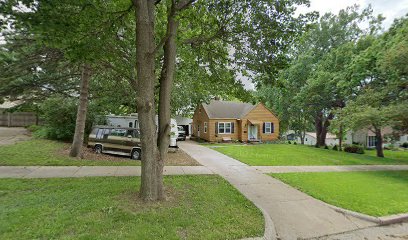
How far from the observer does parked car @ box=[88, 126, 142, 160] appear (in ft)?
40.9

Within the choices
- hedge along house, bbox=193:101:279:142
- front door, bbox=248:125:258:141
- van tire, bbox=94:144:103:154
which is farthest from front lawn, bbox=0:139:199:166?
front door, bbox=248:125:258:141

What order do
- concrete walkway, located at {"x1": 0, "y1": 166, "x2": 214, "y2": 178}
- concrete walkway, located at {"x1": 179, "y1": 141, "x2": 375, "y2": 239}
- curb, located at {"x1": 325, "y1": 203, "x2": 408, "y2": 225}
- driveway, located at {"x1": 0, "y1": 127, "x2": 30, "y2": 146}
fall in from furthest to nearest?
driveway, located at {"x1": 0, "y1": 127, "x2": 30, "y2": 146}
concrete walkway, located at {"x1": 0, "y1": 166, "x2": 214, "y2": 178}
curb, located at {"x1": 325, "y1": 203, "x2": 408, "y2": 225}
concrete walkway, located at {"x1": 179, "y1": 141, "x2": 375, "y2": 239}

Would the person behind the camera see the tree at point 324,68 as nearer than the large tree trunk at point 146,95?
No

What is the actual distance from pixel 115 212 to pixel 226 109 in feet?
78.5

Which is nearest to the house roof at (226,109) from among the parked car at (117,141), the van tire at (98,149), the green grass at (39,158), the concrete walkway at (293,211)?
the parked car at (117,141)

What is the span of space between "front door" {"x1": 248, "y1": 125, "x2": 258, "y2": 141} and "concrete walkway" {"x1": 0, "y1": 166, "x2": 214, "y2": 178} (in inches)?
682

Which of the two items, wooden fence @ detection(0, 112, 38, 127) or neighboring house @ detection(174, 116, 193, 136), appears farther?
neighboring house @ detection(174, 116, 193, 136)

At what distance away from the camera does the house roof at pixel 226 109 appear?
87.4ft

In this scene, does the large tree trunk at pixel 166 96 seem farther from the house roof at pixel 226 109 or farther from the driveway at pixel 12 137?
the house roof at pixel 226 109

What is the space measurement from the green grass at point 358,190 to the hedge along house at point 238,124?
1546cm

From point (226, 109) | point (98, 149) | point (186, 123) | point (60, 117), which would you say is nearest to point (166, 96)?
point (98, 149)

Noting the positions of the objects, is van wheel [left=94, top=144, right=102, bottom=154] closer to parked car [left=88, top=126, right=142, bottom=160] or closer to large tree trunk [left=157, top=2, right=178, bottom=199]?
parked car [left=88, top=126, right=142, bottom=160]

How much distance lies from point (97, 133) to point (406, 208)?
548 inches

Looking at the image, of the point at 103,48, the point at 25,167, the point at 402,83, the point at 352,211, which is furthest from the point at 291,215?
the point at 402,83
